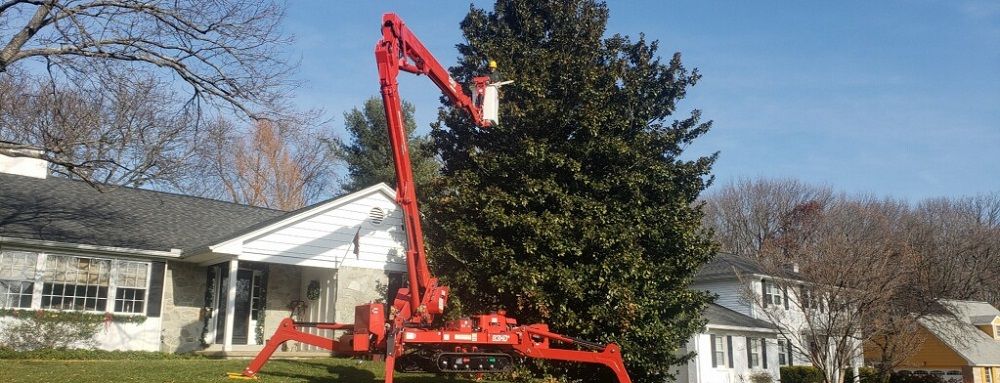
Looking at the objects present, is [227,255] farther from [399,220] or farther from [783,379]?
[783,379]

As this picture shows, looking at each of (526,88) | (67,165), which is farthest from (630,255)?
(67,165)

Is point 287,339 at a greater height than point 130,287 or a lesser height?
lesser

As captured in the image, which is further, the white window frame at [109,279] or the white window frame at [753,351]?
the white window frame at [753,351]

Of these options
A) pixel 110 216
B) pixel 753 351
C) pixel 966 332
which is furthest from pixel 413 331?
pixel 966 332

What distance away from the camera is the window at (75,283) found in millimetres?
16625

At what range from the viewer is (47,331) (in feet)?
52.7

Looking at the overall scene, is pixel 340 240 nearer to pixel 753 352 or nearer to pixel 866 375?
pixel 753 352

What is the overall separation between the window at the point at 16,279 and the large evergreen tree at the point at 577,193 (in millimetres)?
8771

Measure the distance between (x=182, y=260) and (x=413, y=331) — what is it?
9.87m

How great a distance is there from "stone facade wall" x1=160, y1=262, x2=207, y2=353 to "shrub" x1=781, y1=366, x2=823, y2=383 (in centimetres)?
2353

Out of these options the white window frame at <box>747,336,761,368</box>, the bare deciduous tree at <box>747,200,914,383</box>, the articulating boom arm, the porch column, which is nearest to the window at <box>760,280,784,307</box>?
the white window frame at <box>747,336,761,368</box>

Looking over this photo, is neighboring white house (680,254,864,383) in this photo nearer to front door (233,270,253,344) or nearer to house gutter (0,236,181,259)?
front door (233,270,253,344)

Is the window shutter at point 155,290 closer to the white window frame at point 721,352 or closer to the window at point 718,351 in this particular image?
the window at point 718,351

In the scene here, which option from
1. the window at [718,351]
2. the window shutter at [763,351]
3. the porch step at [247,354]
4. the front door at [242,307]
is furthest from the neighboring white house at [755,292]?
the front door at [242,307]
